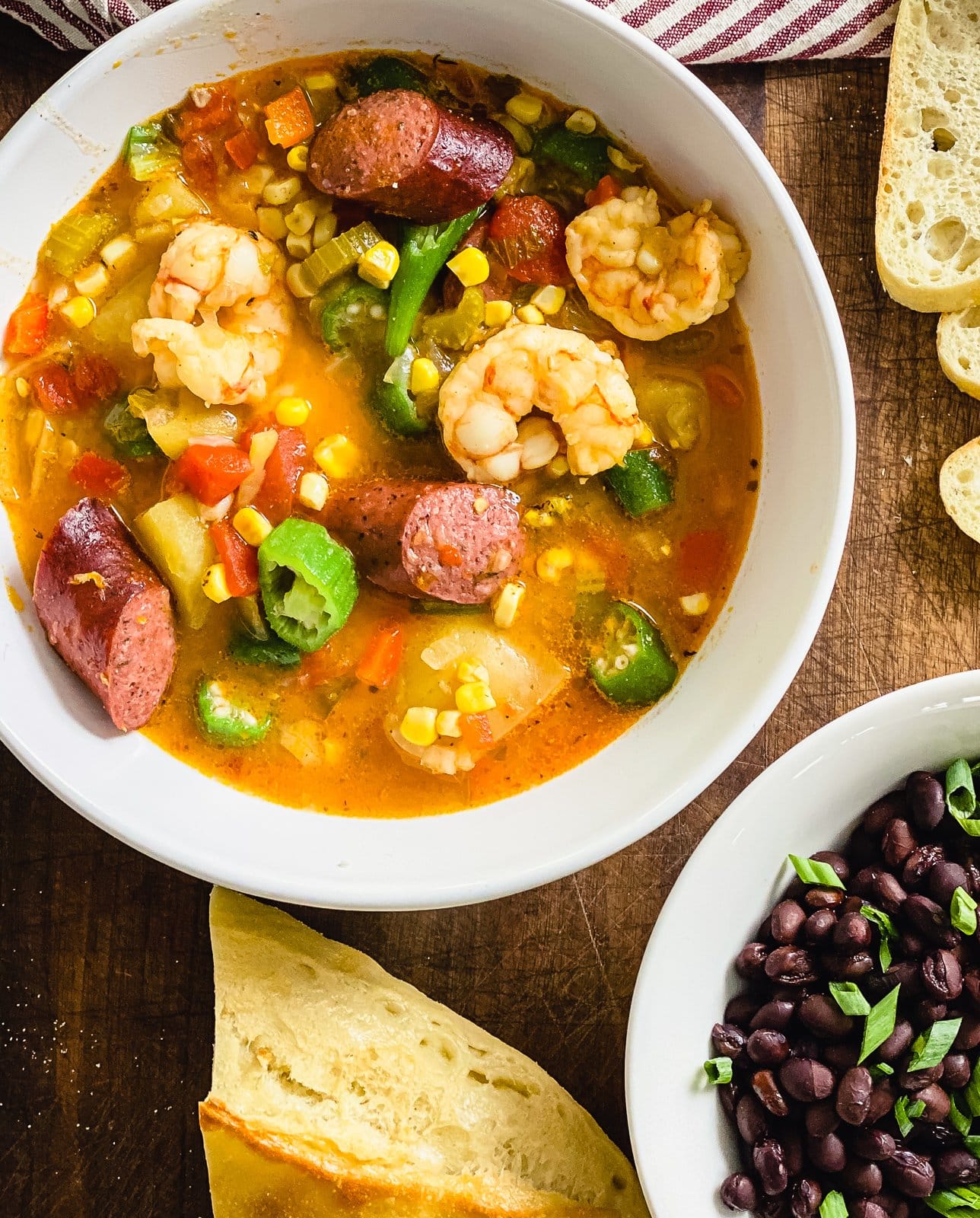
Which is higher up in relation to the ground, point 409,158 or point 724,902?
point 409,158

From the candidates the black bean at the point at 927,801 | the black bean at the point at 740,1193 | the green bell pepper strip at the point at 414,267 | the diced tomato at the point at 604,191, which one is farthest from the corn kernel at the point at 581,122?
the black bean at the point at 740,1193

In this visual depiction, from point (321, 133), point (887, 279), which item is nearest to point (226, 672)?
point (321, 133)

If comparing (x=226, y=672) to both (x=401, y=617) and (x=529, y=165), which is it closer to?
(x=401, y=617)

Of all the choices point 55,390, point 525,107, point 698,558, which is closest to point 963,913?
point 698,558

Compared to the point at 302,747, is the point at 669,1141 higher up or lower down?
lower down

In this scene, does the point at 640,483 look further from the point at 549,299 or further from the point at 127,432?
the point at 127,432

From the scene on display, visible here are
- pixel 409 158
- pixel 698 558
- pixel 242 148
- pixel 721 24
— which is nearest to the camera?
pixel 409 158

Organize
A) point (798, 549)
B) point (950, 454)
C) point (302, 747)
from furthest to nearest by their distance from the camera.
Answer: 1. point (950, 454)
2. point (302, 747)
3. point (798, 549)
